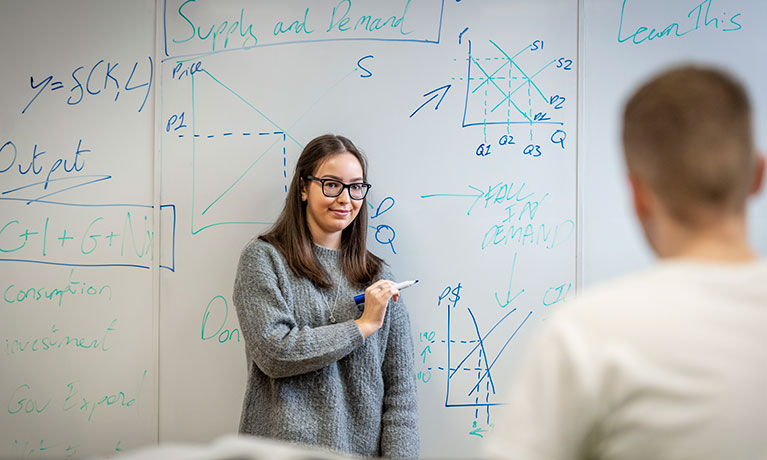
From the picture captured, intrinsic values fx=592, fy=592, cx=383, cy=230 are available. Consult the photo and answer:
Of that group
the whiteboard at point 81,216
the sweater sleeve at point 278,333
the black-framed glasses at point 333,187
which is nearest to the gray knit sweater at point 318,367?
the sweater sleeve at point 278,333

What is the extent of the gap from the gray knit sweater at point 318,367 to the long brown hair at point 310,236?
1.1 inches

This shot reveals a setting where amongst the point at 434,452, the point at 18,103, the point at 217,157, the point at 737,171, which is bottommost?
the point at 434,452

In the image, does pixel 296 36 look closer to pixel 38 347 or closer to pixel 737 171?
pixel 38 347

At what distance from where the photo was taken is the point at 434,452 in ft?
6.30

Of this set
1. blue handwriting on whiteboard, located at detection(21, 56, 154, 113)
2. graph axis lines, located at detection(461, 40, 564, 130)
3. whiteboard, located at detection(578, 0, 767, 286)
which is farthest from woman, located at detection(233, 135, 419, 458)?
whiteboard, located at detection(578, 0, 767, 286)

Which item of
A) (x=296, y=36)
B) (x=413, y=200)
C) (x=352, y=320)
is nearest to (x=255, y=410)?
(x=352, y=320)

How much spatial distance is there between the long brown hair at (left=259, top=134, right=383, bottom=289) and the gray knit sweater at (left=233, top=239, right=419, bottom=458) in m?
0.03

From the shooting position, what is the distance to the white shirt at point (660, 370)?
553 millimetres

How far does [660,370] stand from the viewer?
1.85ft

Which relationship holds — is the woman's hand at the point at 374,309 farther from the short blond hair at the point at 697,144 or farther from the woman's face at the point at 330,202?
the short blond hair at the point at 697,144

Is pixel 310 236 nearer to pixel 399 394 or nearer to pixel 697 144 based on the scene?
pixel 399 394

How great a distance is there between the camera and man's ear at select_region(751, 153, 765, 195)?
655mm

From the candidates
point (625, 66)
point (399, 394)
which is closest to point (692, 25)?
point (625, 66)

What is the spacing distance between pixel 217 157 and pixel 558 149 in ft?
3.63
